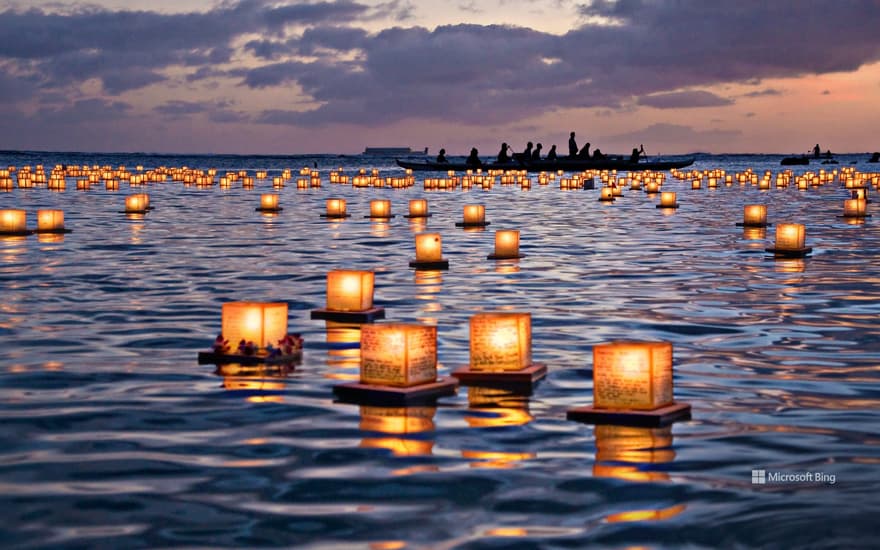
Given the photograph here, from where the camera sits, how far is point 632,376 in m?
10.5

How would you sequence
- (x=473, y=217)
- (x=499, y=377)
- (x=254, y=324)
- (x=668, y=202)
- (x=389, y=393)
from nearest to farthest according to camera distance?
(x=389, y=393) < (x=499, y=377) < (x=254, y=324) < (x=473, y=217) < (x=668, y=202)

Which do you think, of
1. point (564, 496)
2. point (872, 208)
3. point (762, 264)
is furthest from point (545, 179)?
point (564, 496)

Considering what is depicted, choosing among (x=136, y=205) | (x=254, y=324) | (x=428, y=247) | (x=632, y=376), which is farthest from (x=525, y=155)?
(x=632, y=376)

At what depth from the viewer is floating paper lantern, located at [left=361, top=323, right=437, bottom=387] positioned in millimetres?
11258

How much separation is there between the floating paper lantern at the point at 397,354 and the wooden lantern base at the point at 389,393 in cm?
9

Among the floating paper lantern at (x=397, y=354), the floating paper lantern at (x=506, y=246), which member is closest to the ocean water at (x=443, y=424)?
the floating paper lantern at (x=397, y=354)

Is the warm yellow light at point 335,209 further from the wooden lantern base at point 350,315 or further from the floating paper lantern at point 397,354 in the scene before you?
the floating paper lantern at point 397,354

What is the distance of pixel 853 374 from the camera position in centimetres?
1259

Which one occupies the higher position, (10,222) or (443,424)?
(10,222)

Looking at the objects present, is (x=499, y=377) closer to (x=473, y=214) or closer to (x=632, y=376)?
(x=632, y=376)

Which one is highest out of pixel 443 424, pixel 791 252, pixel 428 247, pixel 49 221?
pixel 49 221

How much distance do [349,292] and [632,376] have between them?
6912mm

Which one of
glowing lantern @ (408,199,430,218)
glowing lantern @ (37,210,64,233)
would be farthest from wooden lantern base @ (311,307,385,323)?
glowing lantern @ (408,199,430,218)

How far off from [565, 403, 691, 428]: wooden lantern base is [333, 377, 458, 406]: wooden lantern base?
4.54 feet
